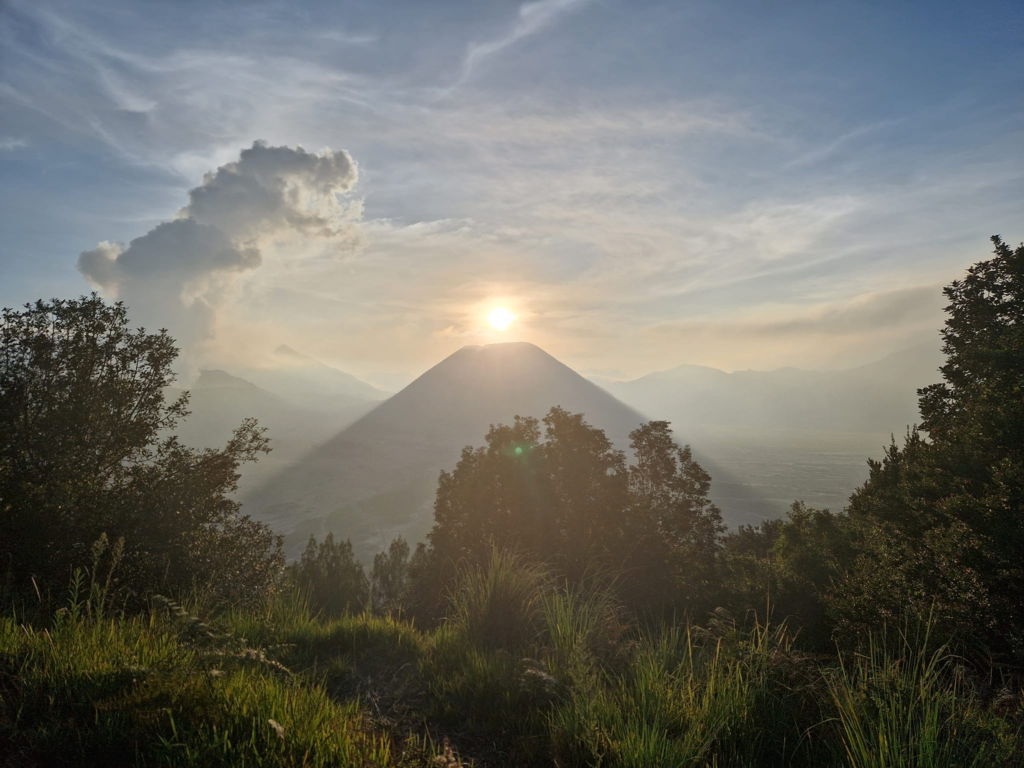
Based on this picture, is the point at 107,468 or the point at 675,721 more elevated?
the point at 107,468

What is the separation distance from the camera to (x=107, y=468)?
1091 cm

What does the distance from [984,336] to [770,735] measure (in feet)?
64.0

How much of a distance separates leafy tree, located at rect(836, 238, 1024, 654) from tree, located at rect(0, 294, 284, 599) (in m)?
11.1

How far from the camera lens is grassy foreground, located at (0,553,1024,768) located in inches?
106

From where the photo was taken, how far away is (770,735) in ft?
10.7

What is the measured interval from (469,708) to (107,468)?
11275mm

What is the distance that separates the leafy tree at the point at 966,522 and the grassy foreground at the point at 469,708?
3.49 meters

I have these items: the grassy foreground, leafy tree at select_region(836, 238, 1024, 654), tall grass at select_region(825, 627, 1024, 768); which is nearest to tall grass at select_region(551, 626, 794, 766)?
the grassy foreground

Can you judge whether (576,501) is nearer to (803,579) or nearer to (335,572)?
(803,579)

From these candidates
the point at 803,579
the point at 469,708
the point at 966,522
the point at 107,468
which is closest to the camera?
the point at 469,708

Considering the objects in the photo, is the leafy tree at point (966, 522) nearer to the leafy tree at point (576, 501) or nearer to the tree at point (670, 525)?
the tree at point (670, 525)

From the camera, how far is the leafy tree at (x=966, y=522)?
6.67 metres

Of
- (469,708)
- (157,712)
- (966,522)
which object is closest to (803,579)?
(966,522)

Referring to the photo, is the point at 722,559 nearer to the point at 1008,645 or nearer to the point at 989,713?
the point at 1008,645
